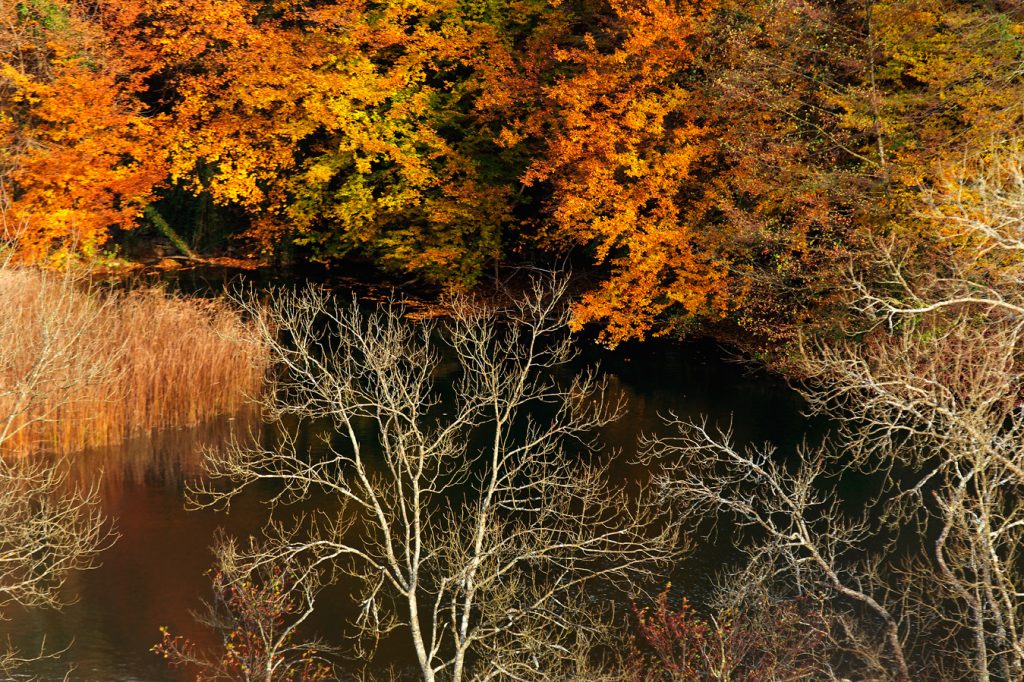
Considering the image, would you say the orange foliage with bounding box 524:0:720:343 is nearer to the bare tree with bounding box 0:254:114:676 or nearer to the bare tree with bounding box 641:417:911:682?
the bare tree with bounding box 641:417:911:682

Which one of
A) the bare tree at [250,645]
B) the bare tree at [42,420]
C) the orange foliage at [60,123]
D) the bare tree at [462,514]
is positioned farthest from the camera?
the orange foliage at [60,123]

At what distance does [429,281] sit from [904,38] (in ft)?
48.5

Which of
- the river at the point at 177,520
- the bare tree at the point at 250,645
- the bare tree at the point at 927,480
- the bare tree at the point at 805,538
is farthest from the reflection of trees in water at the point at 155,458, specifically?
the bare tree at the point at 927,480

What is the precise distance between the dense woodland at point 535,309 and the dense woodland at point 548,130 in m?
0.12

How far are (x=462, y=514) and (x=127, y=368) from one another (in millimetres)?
7853

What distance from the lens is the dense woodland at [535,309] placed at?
13.6 m

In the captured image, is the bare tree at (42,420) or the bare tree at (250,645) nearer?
the bare tree at (250,645)

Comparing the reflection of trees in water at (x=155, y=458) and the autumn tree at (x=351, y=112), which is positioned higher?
the autumn tree at (x=351, y=112)

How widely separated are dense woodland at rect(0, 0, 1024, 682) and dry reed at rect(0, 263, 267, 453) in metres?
0.08

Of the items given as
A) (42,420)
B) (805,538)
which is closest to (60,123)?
(42,420)

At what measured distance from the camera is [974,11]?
22.8m

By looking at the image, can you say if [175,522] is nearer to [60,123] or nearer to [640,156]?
[640,156]

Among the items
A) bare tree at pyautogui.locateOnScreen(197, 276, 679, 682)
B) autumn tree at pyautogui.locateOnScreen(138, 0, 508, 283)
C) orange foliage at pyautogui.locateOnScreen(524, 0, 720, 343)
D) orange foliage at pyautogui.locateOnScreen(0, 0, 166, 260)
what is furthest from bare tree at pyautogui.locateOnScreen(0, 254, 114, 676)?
autumn tree at pyautogui.locateOnScreen(138, 0, 508, 283)

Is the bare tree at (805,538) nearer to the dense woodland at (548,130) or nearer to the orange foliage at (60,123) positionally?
the dense woodland at (548,130)
